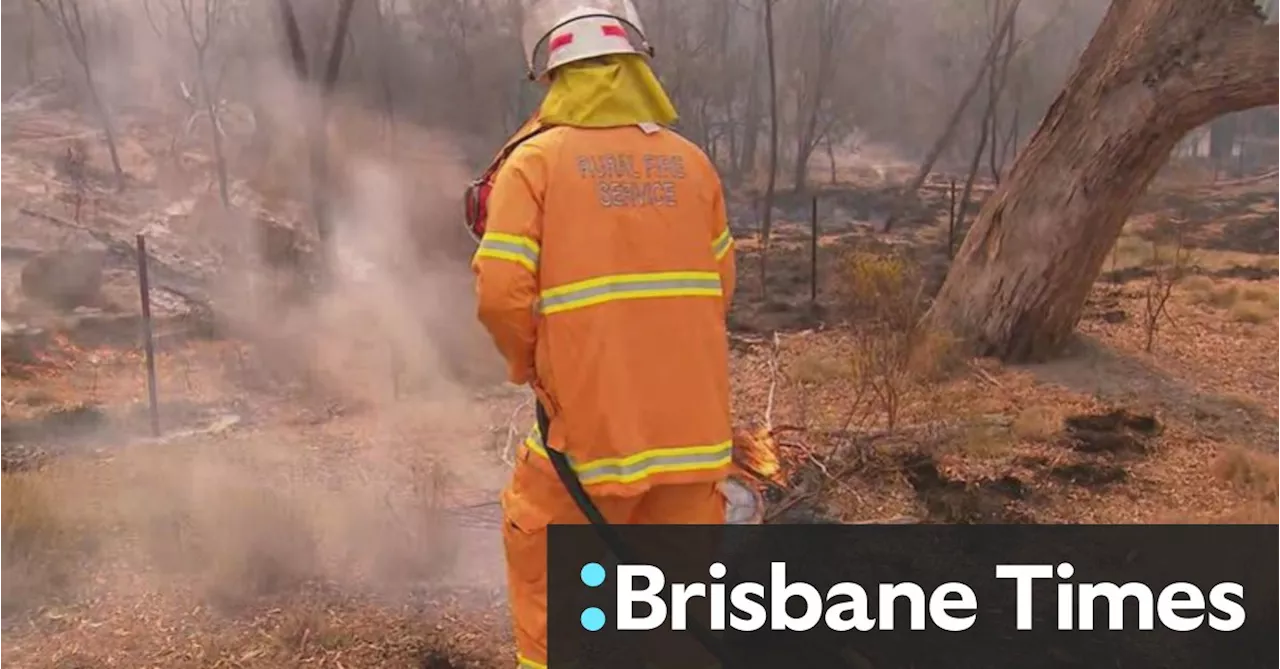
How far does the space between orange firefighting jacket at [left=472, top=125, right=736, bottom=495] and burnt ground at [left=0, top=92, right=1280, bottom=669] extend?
1.36 m

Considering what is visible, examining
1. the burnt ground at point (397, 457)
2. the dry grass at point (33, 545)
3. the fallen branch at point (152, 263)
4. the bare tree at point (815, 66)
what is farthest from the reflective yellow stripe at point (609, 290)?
the bare tree at point (815, 66)

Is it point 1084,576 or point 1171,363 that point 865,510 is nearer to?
point 1084,576

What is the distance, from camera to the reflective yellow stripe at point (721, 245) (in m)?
2.70

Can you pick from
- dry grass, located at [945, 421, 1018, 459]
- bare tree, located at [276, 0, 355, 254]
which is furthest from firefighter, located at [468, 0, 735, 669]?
bare tree, located at [276, 0, 355, 254]

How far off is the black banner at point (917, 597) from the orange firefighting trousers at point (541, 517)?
0.03m

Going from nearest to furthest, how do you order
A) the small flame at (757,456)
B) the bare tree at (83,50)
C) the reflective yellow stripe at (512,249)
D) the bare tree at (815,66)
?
the reflective yellow stripe at (512,249) < the small flame at (757,456) < the bare tree at (83,50) < the bare tree at (815,66)

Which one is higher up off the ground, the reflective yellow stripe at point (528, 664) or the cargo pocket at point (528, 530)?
the cargo pocket at point (528, 530)

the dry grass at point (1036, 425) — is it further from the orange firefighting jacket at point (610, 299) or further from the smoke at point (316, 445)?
the orange firefighting jacket at point (610, 299)

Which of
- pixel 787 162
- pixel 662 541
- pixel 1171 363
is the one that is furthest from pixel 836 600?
pixel 787 162

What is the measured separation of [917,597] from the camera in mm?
3957

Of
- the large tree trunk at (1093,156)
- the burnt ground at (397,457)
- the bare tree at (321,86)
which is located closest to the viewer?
the burnt ground at (397,457)

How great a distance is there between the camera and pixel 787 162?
1252 inches

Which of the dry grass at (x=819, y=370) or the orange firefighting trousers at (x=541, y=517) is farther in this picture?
the dry grass at (x=819, y=370)

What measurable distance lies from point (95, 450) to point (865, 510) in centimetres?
397
